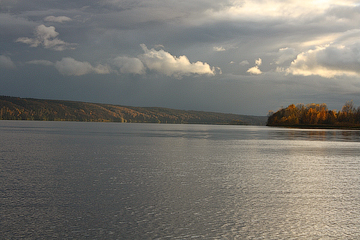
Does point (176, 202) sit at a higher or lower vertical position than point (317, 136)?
lower

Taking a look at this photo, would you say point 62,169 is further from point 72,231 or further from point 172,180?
point 72,231

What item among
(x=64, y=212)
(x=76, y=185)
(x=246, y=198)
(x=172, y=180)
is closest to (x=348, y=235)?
(x=246, y=198)

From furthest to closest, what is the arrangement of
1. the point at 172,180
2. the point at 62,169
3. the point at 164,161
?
the point at 164,161, the point at 62,169, the point at 172,180

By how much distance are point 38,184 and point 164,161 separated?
11.0 meters

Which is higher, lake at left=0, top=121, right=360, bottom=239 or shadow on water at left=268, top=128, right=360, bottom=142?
shadow on water at left=268, top=128, right=360, bottom=142

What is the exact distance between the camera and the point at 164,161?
82.1 ft

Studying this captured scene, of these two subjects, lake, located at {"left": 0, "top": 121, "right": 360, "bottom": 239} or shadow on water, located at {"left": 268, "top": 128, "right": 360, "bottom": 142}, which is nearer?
lake, located at {"left": 0, "top": 121, "right": 360, "bottom": 239}

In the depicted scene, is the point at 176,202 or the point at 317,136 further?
the point at 317,136

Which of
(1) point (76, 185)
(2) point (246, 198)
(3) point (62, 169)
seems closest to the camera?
(2) point (246, 198)

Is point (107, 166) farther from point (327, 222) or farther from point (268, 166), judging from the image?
point (327, 222)

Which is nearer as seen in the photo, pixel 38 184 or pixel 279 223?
pixel 279 223

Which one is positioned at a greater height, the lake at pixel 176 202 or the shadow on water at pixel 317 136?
the shadow on water at pixel 317 136

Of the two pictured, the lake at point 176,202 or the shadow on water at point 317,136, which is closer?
the lake at point 176,202

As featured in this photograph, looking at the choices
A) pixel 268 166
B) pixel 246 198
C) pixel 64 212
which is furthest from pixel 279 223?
pixel 268 166
